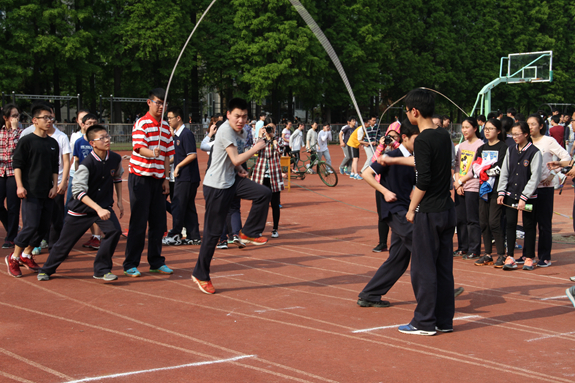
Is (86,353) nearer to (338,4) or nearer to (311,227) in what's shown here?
(311,227)

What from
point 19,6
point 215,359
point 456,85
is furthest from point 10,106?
point 456,85

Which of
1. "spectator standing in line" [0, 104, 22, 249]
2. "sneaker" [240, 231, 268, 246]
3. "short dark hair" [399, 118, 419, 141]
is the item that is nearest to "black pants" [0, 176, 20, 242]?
"spectator standing in line" [0, 104, 22, 249]

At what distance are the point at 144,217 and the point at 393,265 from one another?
9.46 ft

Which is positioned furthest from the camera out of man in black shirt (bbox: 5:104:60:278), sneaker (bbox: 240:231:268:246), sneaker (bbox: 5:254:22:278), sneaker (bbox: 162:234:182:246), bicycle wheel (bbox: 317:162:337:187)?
bicycle wheel (bbox: 317:162:337:187)

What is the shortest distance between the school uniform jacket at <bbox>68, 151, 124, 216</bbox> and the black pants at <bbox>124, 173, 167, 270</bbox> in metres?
0.26

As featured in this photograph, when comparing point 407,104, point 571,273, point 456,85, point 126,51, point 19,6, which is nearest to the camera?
point 407,104

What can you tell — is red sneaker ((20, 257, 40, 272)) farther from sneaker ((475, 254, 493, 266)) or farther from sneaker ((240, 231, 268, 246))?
sneaker ((475, 254, 493, 266))

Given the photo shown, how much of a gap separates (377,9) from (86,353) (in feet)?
146

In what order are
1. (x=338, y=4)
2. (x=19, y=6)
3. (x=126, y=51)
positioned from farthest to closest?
(x=338, y=4), (x=126, y=51), (x=19, y=6)

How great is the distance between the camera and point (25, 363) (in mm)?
4301

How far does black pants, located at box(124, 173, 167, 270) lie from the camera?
6816 mm

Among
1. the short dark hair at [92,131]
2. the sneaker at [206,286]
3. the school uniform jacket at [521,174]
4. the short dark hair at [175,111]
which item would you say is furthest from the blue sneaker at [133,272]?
the school uniform jacket at [521,174]

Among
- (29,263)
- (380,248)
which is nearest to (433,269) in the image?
(380,248)

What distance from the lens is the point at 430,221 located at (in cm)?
500
